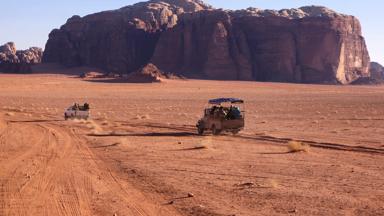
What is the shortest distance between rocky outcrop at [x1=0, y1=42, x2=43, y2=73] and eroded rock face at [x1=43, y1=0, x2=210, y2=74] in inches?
329

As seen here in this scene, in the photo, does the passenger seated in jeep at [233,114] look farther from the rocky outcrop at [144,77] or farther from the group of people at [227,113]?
the rocky outcrop at [144,77]

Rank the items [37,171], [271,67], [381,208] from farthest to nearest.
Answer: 1. [271,67]
2. [37,171]
3. [381,208]

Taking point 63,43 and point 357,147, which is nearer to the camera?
point 357,147

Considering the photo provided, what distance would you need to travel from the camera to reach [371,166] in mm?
15875

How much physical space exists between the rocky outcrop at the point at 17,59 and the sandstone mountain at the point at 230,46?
8671mm

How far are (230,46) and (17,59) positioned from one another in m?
53.2

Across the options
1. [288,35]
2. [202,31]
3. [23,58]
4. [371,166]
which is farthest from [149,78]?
[371,166]

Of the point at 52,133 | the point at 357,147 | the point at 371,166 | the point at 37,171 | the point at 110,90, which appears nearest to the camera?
the point at 37,171

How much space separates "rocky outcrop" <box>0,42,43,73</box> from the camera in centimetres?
12938

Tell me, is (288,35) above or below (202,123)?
above

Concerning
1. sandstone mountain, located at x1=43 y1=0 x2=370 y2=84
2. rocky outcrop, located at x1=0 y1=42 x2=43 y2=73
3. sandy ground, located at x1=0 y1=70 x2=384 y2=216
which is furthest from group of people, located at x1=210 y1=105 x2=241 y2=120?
rocky outcrop, located at x1=0 y1=42 x2=43 y2=73

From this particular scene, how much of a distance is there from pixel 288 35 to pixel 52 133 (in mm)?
109413

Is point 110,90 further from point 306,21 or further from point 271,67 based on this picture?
point 306,21

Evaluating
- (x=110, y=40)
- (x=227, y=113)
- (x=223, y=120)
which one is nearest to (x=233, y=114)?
(x=227, y=113)
